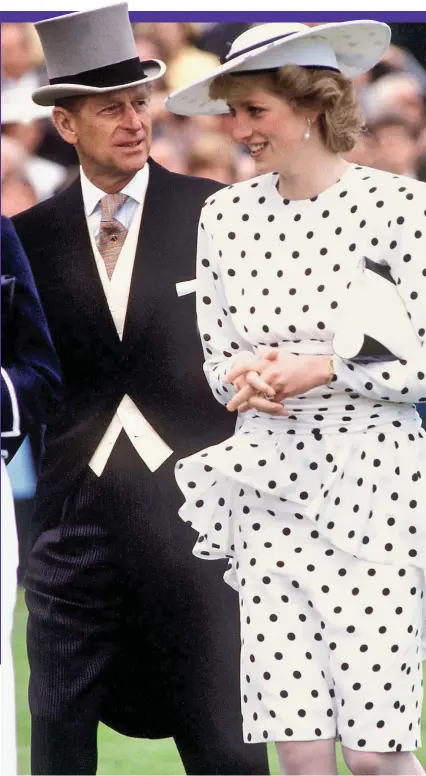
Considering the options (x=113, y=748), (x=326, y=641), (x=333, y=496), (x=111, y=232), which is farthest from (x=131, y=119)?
(x=113, y=748)

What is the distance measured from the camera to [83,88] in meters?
3.30

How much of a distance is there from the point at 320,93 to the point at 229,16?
60 cm

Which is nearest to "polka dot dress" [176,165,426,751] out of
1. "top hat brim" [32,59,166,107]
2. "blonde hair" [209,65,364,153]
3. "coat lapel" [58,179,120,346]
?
"blonde hair" [209,65,364,153]

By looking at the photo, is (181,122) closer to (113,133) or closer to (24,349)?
(113,133)

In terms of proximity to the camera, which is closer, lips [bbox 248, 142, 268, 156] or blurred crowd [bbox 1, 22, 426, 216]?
lips [bbox 248, 142, 268, 156]

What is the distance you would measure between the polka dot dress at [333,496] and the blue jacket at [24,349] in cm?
66

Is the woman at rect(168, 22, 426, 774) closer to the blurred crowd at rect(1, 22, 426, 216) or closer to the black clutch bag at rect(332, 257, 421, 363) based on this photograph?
the black clutch bag at rect(332, 257, 421, 363)

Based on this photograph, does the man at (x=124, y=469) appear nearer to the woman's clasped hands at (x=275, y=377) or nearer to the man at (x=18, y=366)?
the man at (x=18, y=366)

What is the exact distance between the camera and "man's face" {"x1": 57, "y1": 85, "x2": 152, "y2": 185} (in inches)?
131

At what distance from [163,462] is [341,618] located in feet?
2.55

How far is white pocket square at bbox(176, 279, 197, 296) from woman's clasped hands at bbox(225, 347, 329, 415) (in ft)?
1.69

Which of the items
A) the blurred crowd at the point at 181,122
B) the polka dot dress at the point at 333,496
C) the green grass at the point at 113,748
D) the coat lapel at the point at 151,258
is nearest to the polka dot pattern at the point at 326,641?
the polka dot dress at the point at 333,496

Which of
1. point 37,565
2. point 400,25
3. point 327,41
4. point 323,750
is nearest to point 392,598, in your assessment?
point 323,750

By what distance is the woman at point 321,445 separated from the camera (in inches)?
112
